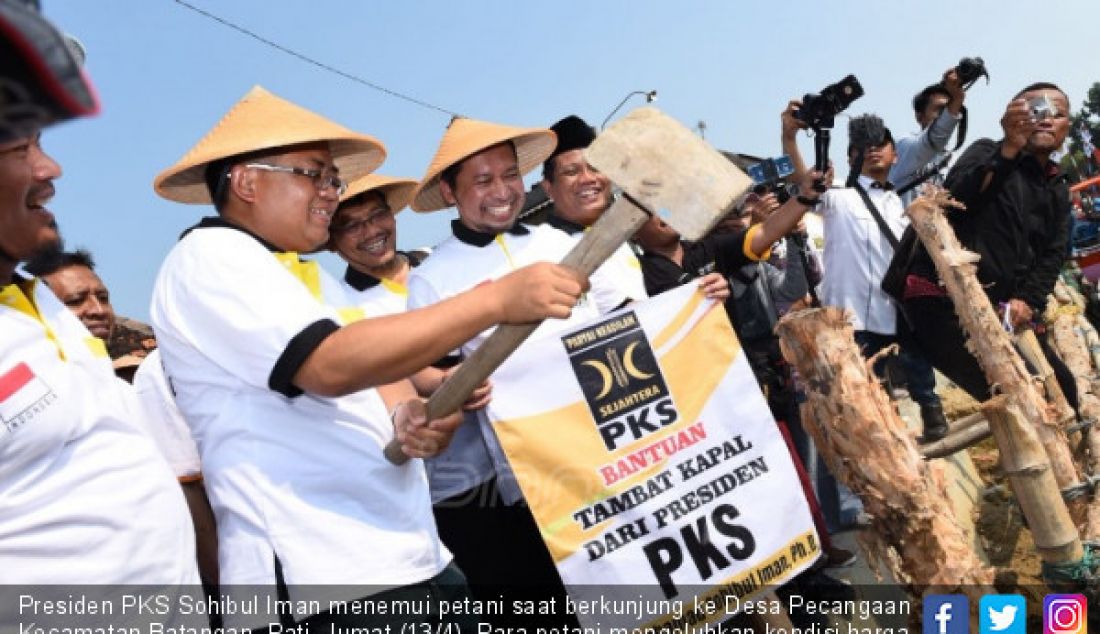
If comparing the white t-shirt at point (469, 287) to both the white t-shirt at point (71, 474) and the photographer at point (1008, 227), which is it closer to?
the white t-shirt at point (71, 474)

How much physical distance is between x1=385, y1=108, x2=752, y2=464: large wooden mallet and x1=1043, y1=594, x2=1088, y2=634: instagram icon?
84.7 inches

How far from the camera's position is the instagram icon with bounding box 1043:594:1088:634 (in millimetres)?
2949

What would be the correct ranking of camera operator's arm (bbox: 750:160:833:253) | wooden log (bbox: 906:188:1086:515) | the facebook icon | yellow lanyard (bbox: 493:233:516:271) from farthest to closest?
camera operator's arm (bbox: 750:160:833:253) → wooden log (bbox: 906:188:1086:515) → yellow lanyard (bbox: 493:233:516:271) → the facebook icon

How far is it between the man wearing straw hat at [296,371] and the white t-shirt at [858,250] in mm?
3971

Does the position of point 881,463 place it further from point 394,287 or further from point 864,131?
point 864,131

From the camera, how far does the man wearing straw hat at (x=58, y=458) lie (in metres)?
1.61

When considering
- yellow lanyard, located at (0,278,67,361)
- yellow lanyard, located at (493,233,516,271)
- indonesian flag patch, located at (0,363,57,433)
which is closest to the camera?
indonesian flag patch, located at (0,363,57,433)

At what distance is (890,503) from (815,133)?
81.1 inches

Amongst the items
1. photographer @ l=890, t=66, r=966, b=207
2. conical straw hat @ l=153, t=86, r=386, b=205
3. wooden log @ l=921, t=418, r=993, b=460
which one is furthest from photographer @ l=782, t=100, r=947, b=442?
conical straw hat @ l=153, t=86, r=386, b=205

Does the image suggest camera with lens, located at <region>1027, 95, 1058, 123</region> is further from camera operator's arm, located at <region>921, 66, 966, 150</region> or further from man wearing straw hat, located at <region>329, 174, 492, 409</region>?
man wearing straw hat, located at <region>329, 174, 492, 409</region>

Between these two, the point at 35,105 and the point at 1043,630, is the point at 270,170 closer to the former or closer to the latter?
the point at 35,105

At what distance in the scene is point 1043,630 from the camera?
3211 mm

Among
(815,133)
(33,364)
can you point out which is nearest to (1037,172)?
(815,133)

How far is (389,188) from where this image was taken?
12.6 ft
